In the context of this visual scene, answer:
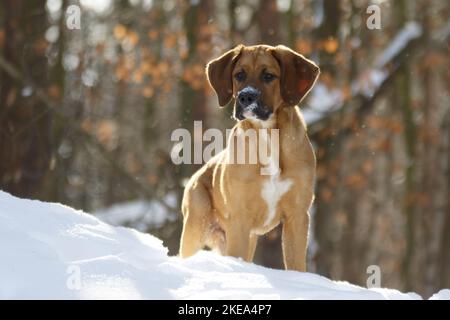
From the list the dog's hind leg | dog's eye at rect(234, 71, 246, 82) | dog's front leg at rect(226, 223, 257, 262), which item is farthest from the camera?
the dog's hind leg

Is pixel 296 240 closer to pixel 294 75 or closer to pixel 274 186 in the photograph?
pixel 274 186

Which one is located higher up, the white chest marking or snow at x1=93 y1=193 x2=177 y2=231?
the white chest marking

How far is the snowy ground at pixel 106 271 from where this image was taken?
4.34 metres

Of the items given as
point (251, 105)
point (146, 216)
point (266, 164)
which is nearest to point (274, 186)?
point (266, 164)

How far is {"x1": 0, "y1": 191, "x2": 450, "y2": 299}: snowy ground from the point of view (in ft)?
14.2

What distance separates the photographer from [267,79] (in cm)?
663

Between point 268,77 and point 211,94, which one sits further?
point 211,94

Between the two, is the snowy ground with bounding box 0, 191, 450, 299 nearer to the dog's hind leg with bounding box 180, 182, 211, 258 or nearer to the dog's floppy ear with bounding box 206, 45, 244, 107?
the dog's hind leg with bounding box 180, 182, 211, 258

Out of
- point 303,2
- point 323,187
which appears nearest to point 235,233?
point 323,187

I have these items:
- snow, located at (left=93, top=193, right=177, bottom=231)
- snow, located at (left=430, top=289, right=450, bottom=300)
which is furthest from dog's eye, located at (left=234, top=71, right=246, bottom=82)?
snow, located at (left=93, top=193, right=177, bottom=231)

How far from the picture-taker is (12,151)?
10930 millimetres

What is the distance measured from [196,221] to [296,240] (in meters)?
1.04

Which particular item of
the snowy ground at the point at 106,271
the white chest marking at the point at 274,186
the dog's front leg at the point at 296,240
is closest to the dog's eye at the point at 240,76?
the white chest marking at the point at 274,186

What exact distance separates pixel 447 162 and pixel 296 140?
40.4ft
